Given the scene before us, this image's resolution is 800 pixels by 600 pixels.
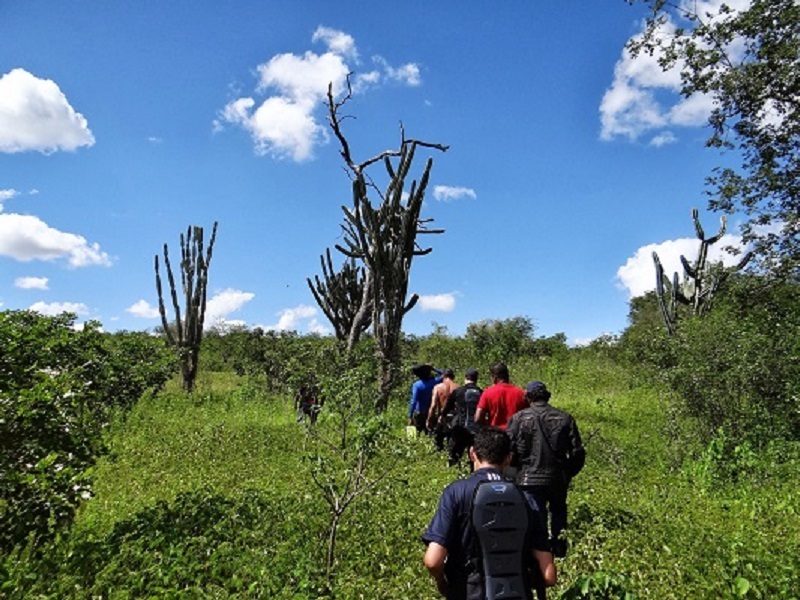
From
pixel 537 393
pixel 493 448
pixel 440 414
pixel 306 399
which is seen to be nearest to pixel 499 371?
pixel 537 393

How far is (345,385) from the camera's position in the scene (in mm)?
6293

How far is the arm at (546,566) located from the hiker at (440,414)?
556cm

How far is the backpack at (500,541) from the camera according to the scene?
279 centimetres

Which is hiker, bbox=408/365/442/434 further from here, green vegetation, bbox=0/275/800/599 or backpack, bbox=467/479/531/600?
backpack, bbox=467/479/531/600

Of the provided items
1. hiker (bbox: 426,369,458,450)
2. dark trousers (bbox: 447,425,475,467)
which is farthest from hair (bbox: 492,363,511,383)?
hiker (bbox: 426,369,458,450)

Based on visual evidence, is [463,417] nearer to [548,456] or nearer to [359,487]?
[359,487]

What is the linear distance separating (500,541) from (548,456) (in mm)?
2624

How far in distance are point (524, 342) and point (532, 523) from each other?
27555mm

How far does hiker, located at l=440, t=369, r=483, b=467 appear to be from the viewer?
7.91 m

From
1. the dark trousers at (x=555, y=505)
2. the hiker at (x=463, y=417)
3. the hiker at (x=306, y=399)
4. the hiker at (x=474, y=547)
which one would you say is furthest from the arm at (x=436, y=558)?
the hiker at (x=306, y=399)

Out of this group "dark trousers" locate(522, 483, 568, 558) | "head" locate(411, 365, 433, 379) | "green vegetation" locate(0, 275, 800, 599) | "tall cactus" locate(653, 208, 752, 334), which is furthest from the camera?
"tall cactus" locate(653, 208, 752, 334)

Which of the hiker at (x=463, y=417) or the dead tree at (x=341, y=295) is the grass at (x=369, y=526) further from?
the dead tree at (x=341, y=295)

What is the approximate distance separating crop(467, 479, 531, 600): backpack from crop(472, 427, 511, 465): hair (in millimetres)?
187

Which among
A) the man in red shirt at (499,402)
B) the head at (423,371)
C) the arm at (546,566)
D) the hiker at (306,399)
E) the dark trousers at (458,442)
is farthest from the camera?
the hiker at (306,399)
